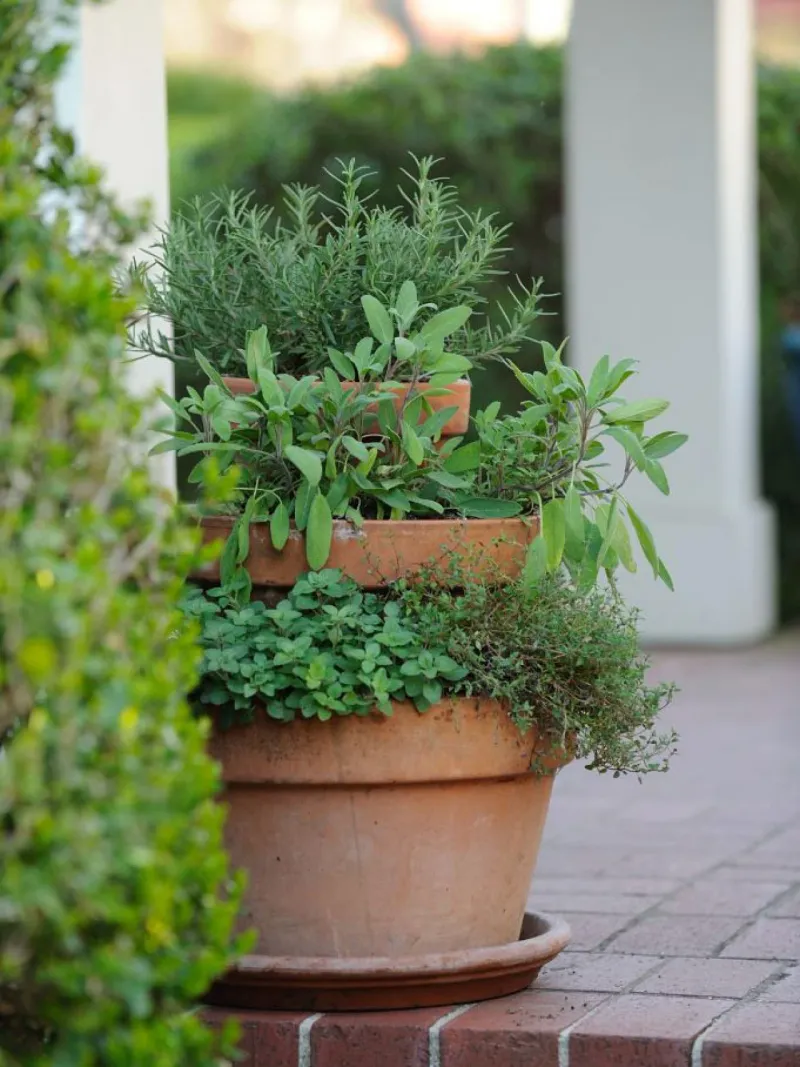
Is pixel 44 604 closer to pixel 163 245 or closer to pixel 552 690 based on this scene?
pixel 552 690

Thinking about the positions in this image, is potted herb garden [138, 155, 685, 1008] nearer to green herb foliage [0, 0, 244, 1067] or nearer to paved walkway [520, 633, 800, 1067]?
paved walkway [520, 633, 800, 1067]

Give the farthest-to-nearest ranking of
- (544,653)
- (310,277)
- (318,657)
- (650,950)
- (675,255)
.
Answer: (675,255) < (650,950) < (310,277) < (544,653) < (318,657)

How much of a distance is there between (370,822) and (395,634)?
0.26 m

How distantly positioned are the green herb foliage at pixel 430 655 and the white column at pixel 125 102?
1243 millimetres

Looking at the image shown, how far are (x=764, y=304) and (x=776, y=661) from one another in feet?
6.69

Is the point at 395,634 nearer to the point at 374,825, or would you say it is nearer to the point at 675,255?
the point at 374,825

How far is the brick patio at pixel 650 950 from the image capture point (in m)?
2.20

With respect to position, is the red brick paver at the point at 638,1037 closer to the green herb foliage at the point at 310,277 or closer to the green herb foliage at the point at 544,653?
the green herb foliage at the point at 544,653

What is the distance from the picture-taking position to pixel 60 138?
181 centimetres

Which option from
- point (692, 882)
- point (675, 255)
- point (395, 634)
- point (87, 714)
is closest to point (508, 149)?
point (675, 255)

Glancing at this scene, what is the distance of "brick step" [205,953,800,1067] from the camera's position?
216cm

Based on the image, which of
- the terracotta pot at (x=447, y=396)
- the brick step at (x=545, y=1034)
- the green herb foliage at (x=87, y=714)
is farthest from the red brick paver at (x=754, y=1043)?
the terracotta pot at (x=447, y=396)

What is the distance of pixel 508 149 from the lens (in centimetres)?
800

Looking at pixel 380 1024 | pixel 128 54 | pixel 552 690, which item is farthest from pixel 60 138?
pixel 128 54
